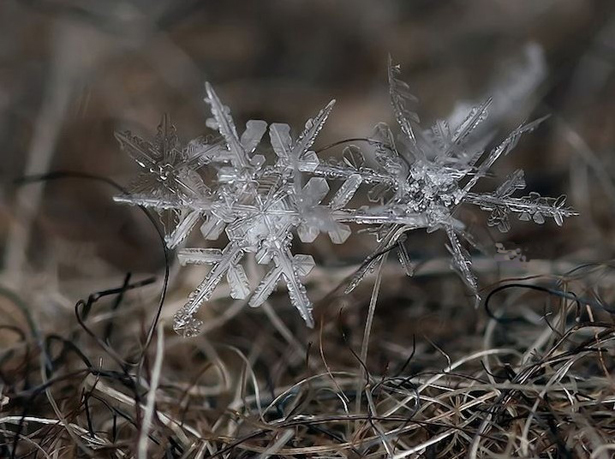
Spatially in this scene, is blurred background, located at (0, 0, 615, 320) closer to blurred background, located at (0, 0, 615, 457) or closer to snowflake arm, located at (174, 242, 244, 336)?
blurred background, located at (0, 0, 615, 457)

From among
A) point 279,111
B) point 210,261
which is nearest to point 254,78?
point 279,111

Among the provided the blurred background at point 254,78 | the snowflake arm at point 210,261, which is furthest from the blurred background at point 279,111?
the snowflake arm at point 210,261

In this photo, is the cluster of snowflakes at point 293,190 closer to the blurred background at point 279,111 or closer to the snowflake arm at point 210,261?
the snowflake arm at point 210,261

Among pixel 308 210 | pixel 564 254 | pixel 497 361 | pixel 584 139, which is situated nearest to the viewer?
pixel 308 210

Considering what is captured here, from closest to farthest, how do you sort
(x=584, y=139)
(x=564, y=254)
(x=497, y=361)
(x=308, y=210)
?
(x=308, y=210) < (x=497, y=361) < (x=564, y=254) < (x=584, y=139)

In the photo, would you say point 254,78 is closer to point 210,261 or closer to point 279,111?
point 279,111

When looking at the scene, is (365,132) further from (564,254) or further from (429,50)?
(564,254)

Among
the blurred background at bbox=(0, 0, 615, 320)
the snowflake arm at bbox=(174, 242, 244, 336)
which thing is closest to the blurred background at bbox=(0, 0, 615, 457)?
the blurred background at bbox=(0, 0, 615, 320)

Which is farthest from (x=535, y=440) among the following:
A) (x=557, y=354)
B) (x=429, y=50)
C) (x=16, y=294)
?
(x=429, y=50)
